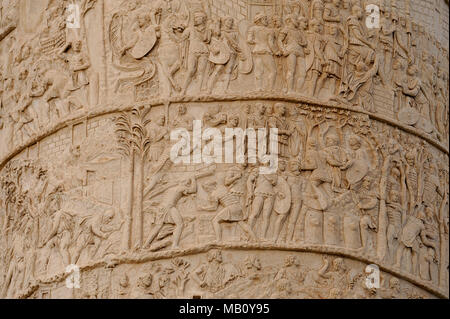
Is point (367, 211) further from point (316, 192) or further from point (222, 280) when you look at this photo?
point (222, 280)

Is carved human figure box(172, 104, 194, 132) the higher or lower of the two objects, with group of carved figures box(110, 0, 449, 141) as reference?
lower

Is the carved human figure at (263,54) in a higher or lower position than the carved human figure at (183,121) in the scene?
higher

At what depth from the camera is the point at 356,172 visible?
63.8 feet

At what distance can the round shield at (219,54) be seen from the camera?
63.9ft

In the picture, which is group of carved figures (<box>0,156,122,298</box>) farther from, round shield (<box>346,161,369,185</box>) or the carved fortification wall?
round shield (<box>346,161,369,185</box>)

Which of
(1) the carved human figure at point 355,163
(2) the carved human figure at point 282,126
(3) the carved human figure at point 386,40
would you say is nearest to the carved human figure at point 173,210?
(2) the carved human figure at point 282,126

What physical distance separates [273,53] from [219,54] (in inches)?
19.4

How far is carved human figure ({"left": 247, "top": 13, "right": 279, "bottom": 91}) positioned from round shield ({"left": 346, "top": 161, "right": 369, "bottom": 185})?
3.33 ft

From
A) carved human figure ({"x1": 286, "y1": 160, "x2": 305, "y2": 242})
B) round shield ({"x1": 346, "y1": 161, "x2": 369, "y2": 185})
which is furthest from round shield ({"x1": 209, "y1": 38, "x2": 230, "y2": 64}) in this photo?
round shield ({"x1": 346, "y1": 161, "x2": 369, "y2": 185})

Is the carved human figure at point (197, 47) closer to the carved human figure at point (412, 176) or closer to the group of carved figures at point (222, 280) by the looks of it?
the group of carved figures at point (222, 280)

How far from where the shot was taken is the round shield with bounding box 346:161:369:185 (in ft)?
63.7

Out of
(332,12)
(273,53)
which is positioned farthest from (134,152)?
(332,12)

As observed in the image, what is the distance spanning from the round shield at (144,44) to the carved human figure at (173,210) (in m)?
1.33
